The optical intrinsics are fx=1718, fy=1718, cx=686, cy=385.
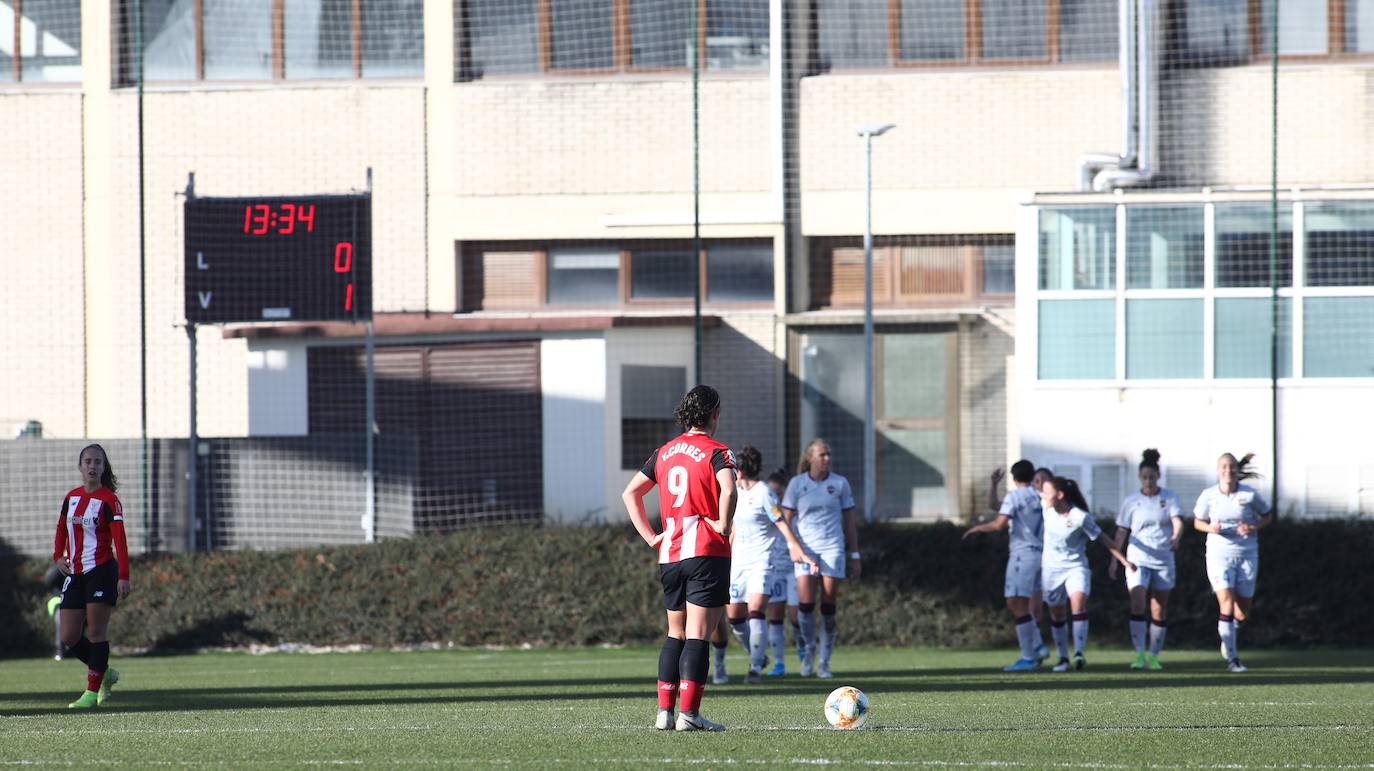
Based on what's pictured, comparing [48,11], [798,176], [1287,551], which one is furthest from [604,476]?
[48,11]

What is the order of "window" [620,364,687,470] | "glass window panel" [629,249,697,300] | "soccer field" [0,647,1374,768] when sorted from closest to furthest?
"soccer field" [0,647,1374,768]
"window" [620,364,687,470]
"glass window panel" [629,249,697,300]

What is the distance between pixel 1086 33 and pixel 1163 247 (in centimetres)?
531

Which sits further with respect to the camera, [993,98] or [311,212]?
[993,98]

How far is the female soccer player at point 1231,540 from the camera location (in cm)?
1520

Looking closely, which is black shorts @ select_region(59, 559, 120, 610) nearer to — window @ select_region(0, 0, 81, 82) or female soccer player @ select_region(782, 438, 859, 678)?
female soccer player @ select_region(782, 438, 859, 678)

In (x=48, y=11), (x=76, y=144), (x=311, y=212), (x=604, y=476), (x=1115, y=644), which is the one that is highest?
(x=48, y=11)

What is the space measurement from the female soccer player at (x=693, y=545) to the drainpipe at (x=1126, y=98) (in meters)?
15.3

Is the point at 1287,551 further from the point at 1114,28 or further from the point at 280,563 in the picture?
the point at 280,563

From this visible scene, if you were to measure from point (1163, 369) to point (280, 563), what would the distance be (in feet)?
33.6

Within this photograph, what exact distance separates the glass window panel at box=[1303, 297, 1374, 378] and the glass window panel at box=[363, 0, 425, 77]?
12.7 m

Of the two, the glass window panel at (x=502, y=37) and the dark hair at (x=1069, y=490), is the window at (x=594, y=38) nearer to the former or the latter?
the glass window panel at (x=502, y=37)

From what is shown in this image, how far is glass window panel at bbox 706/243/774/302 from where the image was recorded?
966 inches

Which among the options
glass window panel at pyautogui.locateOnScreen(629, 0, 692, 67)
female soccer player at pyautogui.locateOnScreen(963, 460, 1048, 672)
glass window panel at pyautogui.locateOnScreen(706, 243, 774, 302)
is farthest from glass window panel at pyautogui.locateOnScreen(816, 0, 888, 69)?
female soccer player at pyautogui.locateOnScreen(963, 460, 1048, 672)

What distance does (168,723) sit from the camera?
10.4 meters
